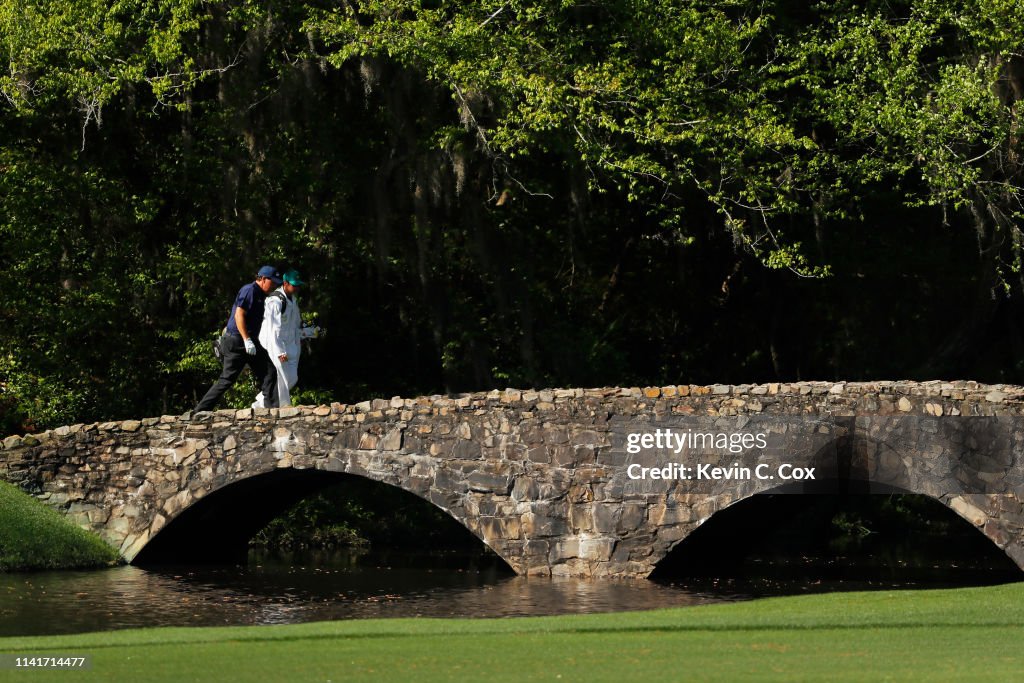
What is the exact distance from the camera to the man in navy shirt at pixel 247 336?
1772 cm

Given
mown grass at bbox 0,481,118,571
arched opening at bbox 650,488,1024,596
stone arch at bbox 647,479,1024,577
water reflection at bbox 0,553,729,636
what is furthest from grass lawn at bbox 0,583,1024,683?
mown grass at bbox 0,481,118,571

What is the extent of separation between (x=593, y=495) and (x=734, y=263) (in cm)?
869

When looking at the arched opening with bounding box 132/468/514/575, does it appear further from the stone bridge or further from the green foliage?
the green foliage

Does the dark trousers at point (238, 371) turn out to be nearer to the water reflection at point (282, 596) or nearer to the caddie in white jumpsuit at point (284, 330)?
the caddie in white jumpsuit at point (284, 330)

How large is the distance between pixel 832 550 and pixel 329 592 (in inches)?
348

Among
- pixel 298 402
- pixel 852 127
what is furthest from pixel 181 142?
pixel 852 127

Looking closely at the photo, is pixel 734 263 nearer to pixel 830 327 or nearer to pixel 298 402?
pixel 830 327

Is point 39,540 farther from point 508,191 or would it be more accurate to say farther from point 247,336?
point 508,191

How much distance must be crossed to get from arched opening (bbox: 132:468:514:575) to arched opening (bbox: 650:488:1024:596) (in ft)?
8.91

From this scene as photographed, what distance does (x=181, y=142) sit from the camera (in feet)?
73.9

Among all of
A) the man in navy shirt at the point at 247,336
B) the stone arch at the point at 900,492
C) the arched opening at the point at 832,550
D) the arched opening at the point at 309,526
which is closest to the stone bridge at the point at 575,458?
the stone arch at the point at 900,492

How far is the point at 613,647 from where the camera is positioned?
998 cm

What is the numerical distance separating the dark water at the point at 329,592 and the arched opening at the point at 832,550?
0.09 metres

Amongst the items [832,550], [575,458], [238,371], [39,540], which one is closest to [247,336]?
[238,371]
